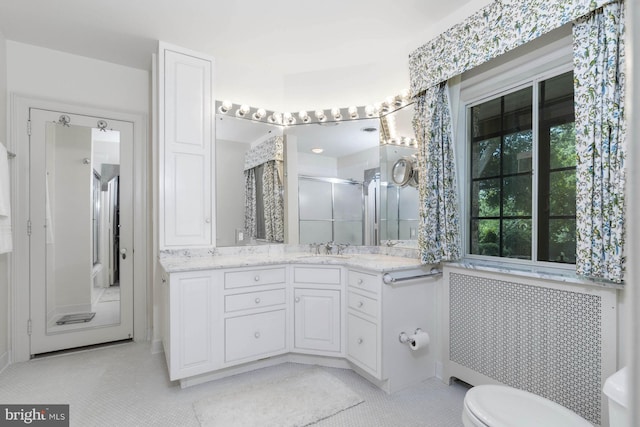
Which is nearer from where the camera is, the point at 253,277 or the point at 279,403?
the point at 279,403

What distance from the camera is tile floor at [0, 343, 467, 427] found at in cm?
188

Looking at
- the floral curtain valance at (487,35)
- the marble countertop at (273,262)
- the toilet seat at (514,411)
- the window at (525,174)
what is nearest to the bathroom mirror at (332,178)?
the marble countertop at (273,262)

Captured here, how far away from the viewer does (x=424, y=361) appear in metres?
2.33

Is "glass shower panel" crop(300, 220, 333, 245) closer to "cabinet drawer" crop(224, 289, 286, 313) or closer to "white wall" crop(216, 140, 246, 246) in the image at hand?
"white wall" crop(216, 140, 246, 246)

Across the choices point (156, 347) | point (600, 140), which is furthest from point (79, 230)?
point (600, 140)

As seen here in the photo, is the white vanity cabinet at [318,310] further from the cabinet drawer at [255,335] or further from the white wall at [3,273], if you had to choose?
the white wall at [3,273]

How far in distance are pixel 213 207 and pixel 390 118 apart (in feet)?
5.77

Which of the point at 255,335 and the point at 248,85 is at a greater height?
the point at 248,85

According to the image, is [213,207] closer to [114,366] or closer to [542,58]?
[114,366]

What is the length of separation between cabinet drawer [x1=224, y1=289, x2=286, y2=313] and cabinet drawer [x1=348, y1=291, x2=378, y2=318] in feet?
1.79

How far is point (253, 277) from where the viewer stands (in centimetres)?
242

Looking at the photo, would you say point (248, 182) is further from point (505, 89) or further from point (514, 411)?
point (514, 411)

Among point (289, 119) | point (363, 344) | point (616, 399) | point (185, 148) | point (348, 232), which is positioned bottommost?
point (363, 344)

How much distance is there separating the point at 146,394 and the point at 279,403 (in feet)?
3.00
